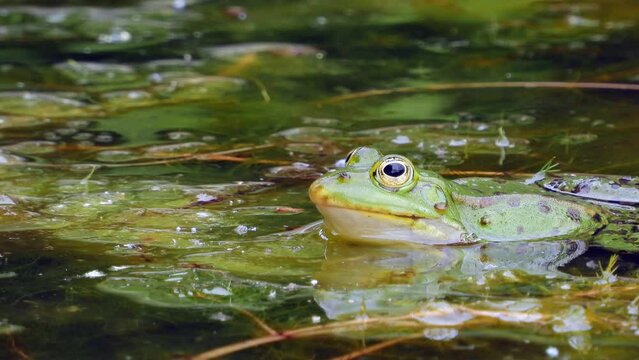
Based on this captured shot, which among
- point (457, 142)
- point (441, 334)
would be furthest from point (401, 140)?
point (441, 334)

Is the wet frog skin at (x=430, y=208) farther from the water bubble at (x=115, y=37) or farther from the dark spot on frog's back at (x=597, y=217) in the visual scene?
the water bubble at (x=115, y=37)

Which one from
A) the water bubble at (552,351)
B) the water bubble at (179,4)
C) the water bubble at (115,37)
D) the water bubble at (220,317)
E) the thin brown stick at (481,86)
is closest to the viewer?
the water bubble at (552,351)

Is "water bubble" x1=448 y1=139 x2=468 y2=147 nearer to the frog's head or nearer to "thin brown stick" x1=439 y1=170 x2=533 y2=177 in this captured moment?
"thin brown stick" x1=439 y1=170 x2=533 y2=177

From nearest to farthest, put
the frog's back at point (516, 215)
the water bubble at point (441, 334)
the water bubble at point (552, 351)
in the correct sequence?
the water bubble at point (552, 351)
the water bubble at point (441, 334)
the frog's back at point (516, 215)

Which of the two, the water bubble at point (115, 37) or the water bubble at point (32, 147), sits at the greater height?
the water bubble at point (115, 37)

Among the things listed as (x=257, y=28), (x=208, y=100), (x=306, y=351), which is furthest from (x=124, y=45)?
(x=306, y=351)

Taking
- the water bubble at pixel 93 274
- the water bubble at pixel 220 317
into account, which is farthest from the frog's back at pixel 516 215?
the water bubble at pixel 93 274
